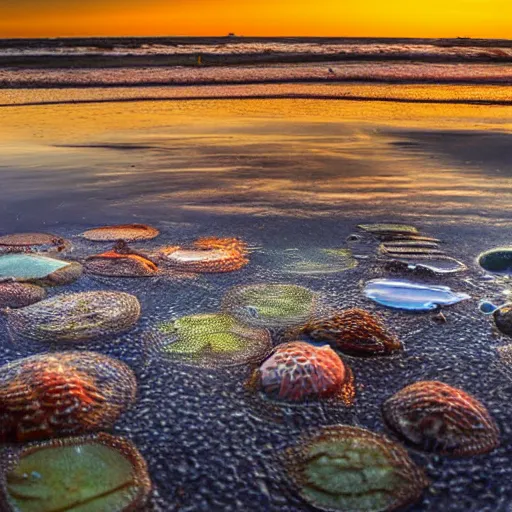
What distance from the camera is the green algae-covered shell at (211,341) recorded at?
2.10m

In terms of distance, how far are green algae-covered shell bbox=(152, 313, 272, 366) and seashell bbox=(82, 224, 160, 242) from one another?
1.23 m

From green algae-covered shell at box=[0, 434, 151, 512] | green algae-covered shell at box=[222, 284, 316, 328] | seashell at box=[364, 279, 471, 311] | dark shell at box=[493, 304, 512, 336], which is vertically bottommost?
green algae-covered shell at box=[0, 434, 151, 512]

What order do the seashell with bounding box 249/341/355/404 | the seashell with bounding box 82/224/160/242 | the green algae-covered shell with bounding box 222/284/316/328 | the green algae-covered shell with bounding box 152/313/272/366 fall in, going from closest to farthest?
the seashell with bounding box 249/341/355/404 < the green algae-covered shell with bounding box 152/313/272/366 < the green algae-covered shell with bounding box 222/284/316/328 < the seashell with bounding box 82/224/160/242

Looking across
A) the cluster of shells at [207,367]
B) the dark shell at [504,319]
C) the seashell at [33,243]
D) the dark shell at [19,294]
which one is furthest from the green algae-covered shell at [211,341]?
the seashell at [33,243]

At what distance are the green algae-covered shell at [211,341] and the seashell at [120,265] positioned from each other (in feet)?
1.89

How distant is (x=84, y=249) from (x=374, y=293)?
164cm

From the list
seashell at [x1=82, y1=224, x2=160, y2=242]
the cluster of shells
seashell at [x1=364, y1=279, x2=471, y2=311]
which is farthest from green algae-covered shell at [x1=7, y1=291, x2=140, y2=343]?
seashell at [x1=364, y1=279, x2=471, y2=311]

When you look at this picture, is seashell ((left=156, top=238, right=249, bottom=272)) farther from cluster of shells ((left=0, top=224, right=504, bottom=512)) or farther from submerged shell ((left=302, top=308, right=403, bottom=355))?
submerged shell ((left=302, top=308, right=403, bottom=355))

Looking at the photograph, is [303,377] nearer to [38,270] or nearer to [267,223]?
[38,270]

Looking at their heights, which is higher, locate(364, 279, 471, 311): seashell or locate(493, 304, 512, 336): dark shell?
locate(493, 304, 512, 336): dark shell

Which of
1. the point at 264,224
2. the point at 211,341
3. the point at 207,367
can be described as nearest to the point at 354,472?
the point at 207,367

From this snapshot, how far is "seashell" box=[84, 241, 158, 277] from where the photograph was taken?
114 inches

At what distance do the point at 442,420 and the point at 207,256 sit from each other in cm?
176

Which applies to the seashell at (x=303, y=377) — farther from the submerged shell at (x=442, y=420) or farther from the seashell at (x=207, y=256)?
the seashell at (x=207, y=256)
